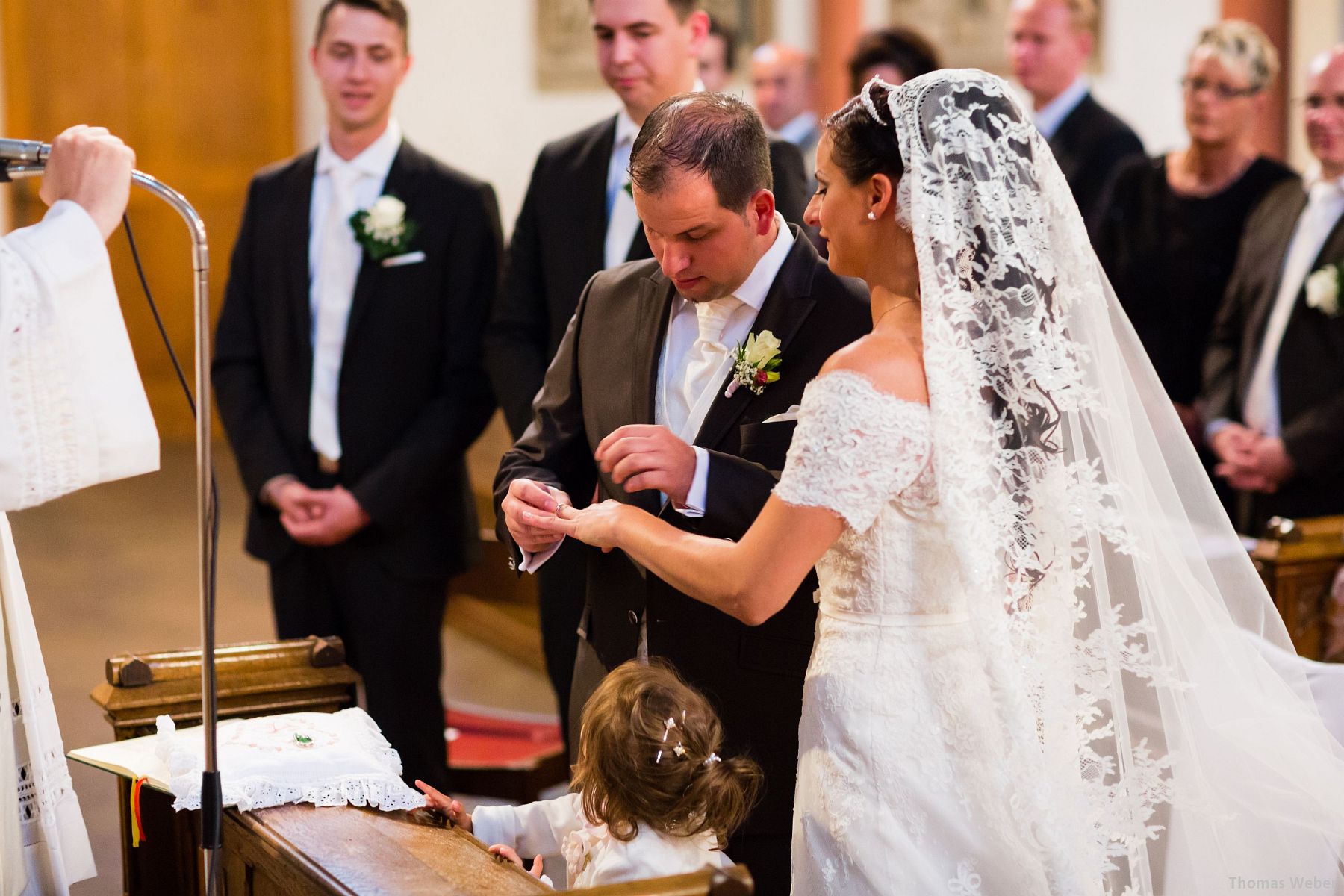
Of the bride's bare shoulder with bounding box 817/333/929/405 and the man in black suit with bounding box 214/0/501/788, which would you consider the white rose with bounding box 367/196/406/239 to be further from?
the bride's bare shoulder with bounding box 817/333/929/405

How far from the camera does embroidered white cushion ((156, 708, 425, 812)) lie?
2.39 metres

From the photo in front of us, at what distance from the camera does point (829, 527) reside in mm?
2137

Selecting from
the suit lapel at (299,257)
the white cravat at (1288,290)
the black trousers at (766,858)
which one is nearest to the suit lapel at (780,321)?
the black trousers at (766,858)

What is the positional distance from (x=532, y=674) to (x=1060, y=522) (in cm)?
414

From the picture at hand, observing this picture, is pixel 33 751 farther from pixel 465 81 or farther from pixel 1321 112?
pixel 465 81

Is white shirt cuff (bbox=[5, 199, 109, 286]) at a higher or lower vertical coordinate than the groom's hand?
higher

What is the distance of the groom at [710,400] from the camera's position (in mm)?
2551

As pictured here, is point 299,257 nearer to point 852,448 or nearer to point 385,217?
point 385,217

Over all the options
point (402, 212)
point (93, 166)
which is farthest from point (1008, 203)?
point (402, 212)

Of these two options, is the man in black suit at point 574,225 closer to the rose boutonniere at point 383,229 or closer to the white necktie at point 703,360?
the rose boutonniere at point 383,229

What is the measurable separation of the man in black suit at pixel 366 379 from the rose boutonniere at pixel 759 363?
1703 millimetres

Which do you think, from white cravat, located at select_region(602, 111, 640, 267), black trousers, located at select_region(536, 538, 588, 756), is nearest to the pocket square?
white cravat, located at select_region(602, 111, 640, 267)

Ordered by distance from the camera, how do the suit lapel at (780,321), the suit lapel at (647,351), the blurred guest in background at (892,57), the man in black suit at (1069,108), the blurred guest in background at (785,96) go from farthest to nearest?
the blurred guest in background at (785,96)
the man in black suit at (1069,108)
the blurred guest in background at (892,57)
the suit lapel at (647,351)
the suit lapel at (780,321)

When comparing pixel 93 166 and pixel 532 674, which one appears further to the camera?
pixel 532 674
